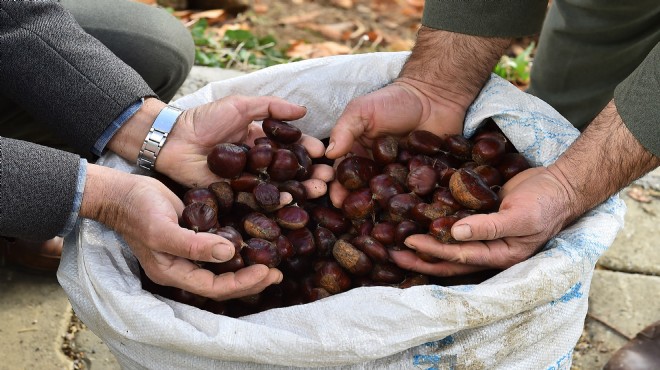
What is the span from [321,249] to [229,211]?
0.26m

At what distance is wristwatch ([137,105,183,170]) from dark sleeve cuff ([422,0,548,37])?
826mm

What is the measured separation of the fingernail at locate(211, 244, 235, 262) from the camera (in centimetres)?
139

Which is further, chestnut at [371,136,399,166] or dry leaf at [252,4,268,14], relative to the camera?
dry leaf at [252,4,268,14]

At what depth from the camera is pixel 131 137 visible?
181cm

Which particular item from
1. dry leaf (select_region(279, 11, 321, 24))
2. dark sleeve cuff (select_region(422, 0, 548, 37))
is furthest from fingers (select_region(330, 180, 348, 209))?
dry leaf (select_region(279, 11, 321, 24))

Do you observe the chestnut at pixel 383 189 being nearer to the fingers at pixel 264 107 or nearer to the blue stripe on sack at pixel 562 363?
the fingers at pixel 264 107

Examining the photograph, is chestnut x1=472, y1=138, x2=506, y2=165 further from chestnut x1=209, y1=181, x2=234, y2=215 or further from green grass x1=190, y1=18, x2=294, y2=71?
green grass x1=190, y1=18, x2=294, y2=71

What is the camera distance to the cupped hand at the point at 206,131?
5.99 ft

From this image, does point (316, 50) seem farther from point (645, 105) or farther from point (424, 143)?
point (645, 105)

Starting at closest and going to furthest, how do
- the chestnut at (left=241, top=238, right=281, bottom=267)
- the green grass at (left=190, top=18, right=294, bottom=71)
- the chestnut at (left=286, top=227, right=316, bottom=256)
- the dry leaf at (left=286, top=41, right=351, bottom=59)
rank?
the chestnut at (left=241, top=238, right=281, bottom=267), the chestnut at (left=286, top=227, right=316, bottom=256), the green grass at (left=190, top=18, right=294, bottom=71), the dry leaf at (left=286, top=41, right=351, bottom=59)

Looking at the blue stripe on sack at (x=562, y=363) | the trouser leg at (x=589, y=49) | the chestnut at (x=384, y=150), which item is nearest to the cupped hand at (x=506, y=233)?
the blue stripe on sack at (x=562, y=363)

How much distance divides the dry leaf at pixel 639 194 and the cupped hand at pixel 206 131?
5.17ft

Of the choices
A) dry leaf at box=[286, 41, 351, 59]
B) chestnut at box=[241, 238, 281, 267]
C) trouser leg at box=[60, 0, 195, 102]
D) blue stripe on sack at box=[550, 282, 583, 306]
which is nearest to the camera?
blue stripe on sack at box=[550, 282, 583, 306]

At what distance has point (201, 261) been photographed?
1.51 m
